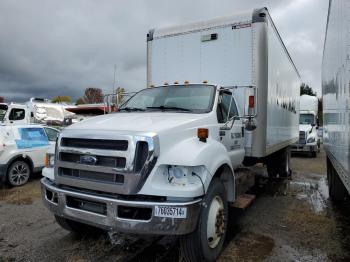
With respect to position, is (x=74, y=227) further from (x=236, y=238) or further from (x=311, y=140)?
(x=311, y=140)

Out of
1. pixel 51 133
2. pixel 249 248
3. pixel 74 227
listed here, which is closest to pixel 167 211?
pixel 249 248

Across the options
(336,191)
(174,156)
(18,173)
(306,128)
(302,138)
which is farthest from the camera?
(306,128)

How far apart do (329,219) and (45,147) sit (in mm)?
7471

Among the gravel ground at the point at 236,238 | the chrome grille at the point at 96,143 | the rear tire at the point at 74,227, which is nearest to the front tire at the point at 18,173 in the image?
the gravel ground at the point at 236,238

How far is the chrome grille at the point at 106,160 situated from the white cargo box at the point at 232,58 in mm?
2894

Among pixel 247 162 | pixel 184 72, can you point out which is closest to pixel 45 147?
pixel 184 72

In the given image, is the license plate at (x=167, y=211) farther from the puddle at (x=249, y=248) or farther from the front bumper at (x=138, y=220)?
the puddle at (x=249, y=248)

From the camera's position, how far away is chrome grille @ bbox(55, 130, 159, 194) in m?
3.21

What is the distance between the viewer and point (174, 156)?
3.36m

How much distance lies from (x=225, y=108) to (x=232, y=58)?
1270 millimetres

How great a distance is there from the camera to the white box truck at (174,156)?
10.5ft

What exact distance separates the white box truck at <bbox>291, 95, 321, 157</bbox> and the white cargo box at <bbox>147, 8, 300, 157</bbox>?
34.9 ft

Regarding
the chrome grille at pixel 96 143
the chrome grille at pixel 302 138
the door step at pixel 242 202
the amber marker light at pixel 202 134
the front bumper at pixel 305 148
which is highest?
the amber marker light at pixel 202 134

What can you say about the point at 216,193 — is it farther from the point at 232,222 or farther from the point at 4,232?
the point at 4,232
